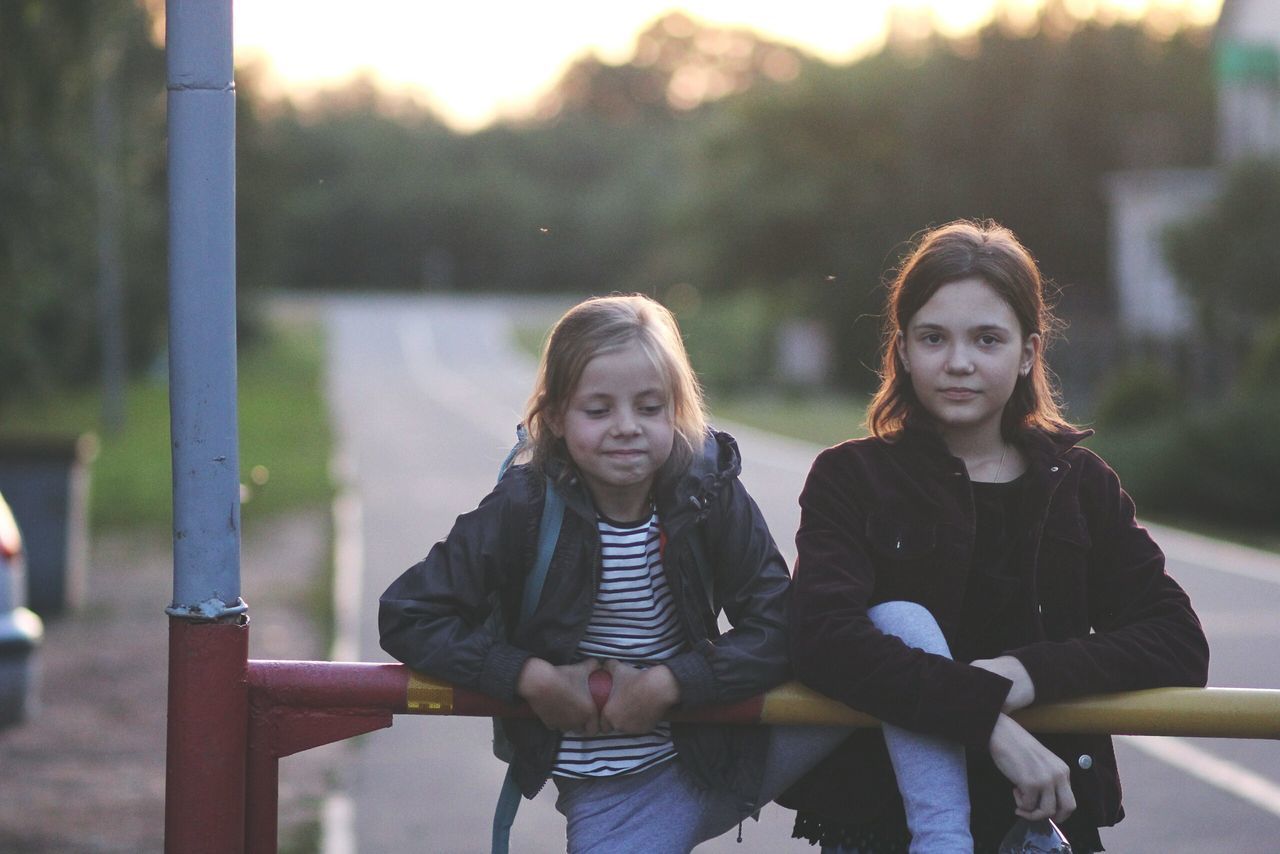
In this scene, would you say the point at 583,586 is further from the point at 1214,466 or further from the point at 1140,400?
the point at 1140,400

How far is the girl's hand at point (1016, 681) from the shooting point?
7.34 feet

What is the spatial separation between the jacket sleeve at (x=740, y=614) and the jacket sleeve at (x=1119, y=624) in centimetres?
34

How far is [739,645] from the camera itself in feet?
7.59

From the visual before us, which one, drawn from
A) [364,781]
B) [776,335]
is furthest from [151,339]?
[364,781]

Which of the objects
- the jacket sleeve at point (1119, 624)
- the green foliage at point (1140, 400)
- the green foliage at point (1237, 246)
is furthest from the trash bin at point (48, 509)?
the green foliage at point (1237, 246)

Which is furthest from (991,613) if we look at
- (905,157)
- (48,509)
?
(905,157)

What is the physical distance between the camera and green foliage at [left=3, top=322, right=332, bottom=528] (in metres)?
16.2

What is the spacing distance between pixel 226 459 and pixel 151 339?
3151cm

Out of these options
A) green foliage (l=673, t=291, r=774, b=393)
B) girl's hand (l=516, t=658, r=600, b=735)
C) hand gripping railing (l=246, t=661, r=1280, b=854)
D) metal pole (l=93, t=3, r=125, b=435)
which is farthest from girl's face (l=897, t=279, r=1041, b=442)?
green foliage (l=673, t=291, r=774, b=393)

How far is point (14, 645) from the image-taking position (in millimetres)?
5332

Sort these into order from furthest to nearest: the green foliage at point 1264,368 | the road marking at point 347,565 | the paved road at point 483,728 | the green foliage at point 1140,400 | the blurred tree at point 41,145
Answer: the green foliage at point 1140,400 < the green foliage at point 1264,368 < the road marking at point 347,565 < the blurred tree at point 41,145 < the paved road at point 483,728

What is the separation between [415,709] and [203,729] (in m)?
0.28

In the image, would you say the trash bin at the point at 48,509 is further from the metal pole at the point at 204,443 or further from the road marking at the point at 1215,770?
the metal pole at the point at 204,443

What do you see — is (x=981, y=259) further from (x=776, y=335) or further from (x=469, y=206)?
(x=469, y=206)
